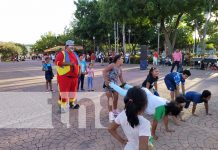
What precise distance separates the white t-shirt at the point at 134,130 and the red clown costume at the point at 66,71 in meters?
4.59

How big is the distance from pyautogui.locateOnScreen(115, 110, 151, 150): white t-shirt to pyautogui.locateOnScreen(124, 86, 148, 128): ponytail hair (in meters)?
0.06

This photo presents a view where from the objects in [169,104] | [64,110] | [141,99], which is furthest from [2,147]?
[141,99]

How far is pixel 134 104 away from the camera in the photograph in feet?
8.14

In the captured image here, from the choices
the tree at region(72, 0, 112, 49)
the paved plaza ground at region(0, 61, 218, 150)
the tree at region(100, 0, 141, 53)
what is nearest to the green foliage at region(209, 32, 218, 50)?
the tree at region(72, 0, 112, 49)

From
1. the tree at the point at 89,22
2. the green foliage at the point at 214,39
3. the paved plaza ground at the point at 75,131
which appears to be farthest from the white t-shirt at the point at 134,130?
the green foliage at the point at 214,39

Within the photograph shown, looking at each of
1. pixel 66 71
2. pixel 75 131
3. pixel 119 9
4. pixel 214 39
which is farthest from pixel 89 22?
pixel 75 131

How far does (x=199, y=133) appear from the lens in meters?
5.61

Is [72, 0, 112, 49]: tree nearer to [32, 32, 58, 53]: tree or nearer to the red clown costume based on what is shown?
the red clown costume

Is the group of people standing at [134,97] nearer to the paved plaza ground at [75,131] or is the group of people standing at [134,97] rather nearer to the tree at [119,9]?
the paved plaza ground at [75,131]

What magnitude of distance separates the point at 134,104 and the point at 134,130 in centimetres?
26

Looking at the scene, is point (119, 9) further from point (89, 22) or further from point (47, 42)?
point (47, 42)

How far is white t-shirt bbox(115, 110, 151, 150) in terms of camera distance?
8.35 ft

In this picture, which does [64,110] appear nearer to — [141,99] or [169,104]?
[169,104]

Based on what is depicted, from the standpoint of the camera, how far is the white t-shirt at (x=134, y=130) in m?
2.54
